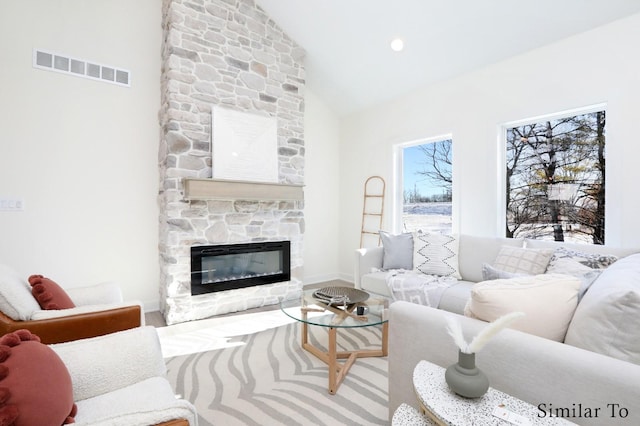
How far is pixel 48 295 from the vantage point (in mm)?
1866

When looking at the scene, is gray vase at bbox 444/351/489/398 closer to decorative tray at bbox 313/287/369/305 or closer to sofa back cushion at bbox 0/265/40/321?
decorative tray at bbox 313/287/369/305

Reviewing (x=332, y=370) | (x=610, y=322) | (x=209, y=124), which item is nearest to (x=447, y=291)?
(x=332, y=370)

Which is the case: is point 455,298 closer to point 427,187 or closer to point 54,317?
point 427,187

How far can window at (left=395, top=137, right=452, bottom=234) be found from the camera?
14.0 feet

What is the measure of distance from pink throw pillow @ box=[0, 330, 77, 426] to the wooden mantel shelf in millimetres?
2409

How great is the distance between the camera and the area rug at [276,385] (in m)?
1.87

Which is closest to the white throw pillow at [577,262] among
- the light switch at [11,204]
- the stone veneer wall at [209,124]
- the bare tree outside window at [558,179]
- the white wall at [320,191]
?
the bare tree outside window at [558,179]

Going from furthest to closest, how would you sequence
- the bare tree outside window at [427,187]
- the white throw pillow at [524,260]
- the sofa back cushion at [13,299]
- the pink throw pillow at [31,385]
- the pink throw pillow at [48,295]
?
the bare tree outside window at [427,187] < the white throw pillow at [524,260] < the pink throw pillow at [48,295] < the sofa back cushion at [13,299] < the pink throw pillow at [31,385]

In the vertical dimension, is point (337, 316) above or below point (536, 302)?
below

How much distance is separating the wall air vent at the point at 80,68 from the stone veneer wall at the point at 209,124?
45cm

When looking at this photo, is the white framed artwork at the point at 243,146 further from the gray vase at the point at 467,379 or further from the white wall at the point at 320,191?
the gray vase at the point at 467,379

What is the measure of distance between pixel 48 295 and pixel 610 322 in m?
2.65

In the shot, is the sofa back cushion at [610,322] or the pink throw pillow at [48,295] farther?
the pink throw pillow at [48,295]

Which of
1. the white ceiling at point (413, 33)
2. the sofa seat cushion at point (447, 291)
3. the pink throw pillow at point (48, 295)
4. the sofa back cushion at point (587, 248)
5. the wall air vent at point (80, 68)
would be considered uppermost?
the white ceiling at point (413, 33)
